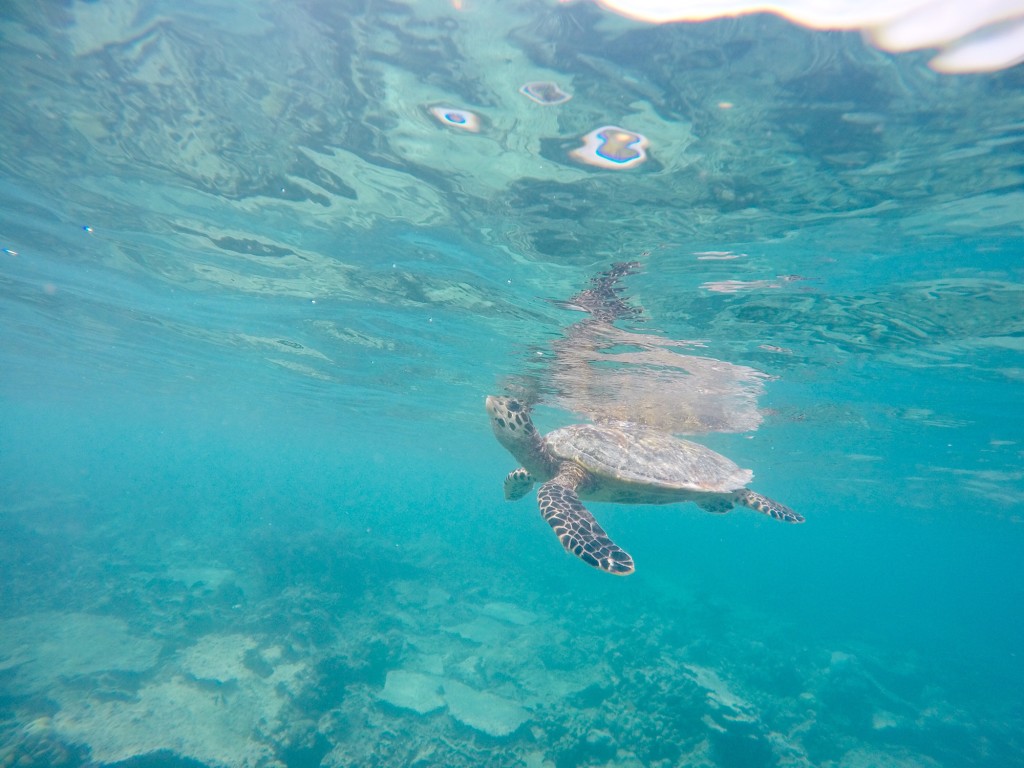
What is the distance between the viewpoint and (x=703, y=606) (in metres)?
28.7

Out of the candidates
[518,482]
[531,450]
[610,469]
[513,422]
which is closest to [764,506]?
[610,469]

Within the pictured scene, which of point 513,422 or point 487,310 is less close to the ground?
point 487,310

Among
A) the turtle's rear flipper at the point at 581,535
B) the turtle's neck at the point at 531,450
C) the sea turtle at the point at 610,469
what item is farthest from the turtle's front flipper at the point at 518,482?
the turtle's rear flipper at the point at 581,535

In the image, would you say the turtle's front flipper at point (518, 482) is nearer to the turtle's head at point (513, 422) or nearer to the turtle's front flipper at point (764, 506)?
the turtle's head at point (513, 422)

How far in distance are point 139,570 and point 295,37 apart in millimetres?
23436

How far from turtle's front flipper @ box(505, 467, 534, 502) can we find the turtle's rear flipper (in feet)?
7.66

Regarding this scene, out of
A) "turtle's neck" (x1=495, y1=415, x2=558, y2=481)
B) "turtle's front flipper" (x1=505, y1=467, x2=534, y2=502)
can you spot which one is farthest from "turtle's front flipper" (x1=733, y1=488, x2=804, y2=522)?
"turtle's front flipper" (x1=505, y1=467, x2=534, y2=502)

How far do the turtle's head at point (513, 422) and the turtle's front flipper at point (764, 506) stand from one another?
4892mm

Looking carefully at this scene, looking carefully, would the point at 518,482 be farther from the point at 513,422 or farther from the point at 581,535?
the point at 581,535

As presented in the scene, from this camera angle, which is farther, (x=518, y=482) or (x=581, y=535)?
→ (x=518, y=482)

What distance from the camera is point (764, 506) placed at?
35.2 ft

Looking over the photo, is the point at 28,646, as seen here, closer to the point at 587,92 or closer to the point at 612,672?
the point at 612,672

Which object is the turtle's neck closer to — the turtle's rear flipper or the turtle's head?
the turtle's head

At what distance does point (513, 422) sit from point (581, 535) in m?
3.61
